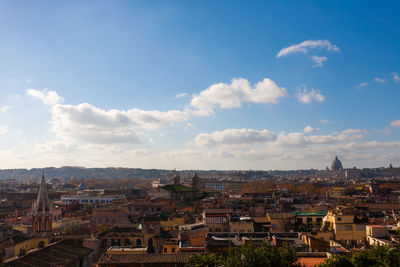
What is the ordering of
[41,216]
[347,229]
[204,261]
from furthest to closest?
[41,216] < [347,229] < [204,261]

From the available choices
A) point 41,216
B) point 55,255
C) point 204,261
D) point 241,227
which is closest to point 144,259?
point 204,261

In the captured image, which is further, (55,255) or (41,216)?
(41,216)

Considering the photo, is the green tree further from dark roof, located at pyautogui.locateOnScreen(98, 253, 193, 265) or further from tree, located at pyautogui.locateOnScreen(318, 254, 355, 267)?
tree, located at pyautogui.locateOnScreen(318, 254, 355, 267)

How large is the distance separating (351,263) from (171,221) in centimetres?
3473

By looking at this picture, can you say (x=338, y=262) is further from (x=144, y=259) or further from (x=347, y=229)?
(x=347, y=229)

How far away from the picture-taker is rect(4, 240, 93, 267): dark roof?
2675 cm

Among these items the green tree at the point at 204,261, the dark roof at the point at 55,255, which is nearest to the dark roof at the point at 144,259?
the green tree at the point at 204,261

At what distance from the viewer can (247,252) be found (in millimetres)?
20062

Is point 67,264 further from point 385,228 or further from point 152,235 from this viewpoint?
point 385,228

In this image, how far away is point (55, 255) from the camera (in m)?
30.0

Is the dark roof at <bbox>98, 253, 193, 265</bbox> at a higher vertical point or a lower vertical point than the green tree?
lower

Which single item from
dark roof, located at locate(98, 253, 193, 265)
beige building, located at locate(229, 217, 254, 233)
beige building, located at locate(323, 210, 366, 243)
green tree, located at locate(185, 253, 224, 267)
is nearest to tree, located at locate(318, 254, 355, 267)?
green tree, located at locate(185, 253, 224, 267)

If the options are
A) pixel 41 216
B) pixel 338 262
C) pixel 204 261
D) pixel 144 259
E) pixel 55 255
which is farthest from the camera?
pixel 41 216

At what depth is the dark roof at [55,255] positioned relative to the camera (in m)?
26.8
